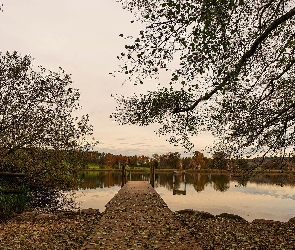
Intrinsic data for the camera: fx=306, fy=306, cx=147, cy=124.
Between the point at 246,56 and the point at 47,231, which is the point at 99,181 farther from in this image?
the point at 246,56

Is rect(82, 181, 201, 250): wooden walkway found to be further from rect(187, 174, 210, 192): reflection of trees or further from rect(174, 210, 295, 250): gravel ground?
rect(187, 174, 210, 192): reflection of trees

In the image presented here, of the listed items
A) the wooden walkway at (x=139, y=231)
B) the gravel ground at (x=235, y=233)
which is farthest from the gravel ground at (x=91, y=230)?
the wooden walkway at (x=139, y=231)

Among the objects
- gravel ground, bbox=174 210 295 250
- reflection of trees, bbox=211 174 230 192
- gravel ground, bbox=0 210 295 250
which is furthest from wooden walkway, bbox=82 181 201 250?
reflection of trees, bbox=211 174 230 192

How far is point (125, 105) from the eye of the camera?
10.3 m

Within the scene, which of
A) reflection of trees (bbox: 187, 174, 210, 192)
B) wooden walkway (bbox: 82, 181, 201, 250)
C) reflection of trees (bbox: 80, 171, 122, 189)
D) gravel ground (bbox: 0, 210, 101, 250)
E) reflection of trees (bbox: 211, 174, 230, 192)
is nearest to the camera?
wooden walkway (bbox: 82, 181, 201, 250)

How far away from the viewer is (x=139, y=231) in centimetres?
900

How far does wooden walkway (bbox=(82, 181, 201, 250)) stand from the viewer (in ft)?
A: 24.7

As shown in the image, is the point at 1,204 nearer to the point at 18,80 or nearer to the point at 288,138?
the point at 18,80

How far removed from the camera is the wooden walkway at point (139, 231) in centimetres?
752

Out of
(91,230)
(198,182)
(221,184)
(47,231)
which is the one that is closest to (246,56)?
(91,230)

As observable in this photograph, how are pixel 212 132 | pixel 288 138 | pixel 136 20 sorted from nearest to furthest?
pixel 136 20, pixel 288 138, pixel 212 132

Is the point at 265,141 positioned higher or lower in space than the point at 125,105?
lower

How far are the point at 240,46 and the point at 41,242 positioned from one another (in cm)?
893

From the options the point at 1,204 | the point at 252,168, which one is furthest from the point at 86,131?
the point at 252,168
